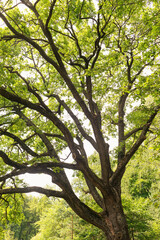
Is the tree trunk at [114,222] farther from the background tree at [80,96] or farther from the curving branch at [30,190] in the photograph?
the curving branch at [30,190]

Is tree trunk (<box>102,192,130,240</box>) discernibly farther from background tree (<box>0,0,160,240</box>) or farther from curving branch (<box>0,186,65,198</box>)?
curving branch (<box>0,186,65,198</box>)

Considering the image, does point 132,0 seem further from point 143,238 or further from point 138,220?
point 143,238

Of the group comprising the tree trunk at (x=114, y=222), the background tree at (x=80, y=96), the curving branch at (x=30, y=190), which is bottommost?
the tree trunk at (x=114, y=222)

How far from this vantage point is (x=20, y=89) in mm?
7539

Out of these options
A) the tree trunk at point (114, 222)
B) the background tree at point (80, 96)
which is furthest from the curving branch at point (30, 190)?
the tree trunk at point (114, 222)

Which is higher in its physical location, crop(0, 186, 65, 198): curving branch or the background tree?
the background tree

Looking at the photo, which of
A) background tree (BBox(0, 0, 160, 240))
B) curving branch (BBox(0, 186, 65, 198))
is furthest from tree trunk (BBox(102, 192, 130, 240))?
curving branch (BBox(0, 186, 65, 198))

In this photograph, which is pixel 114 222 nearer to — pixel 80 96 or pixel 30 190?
pixel 30 190

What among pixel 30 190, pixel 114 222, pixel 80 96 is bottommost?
pixel 114 222

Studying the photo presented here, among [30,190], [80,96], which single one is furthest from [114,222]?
[80,96]

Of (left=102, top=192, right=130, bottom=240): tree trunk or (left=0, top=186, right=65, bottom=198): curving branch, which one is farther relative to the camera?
(left=0, top=186, right=65, bottom=198): curving branch

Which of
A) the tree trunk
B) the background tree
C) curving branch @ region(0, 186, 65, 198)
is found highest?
the background tree

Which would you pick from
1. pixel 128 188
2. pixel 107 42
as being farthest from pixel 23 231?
pixel 107 42

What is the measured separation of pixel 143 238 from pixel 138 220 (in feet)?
2.97
